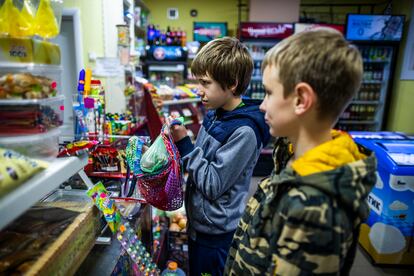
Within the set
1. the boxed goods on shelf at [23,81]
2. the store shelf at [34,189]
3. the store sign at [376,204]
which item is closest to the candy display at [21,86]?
the boxed goods on shelf at [23,81]

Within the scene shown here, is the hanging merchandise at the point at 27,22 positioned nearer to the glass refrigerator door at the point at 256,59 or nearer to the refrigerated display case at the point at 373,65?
the glass refrigerator door at the point at 256,59

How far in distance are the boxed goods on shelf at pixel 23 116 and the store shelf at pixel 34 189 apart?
0.43 ft

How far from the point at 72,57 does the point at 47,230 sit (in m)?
3.08

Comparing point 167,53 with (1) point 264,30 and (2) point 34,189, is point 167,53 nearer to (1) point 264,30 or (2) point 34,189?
(1) point 264,30

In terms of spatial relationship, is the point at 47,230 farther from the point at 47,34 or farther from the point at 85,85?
the point at 85,85

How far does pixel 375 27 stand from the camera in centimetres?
527

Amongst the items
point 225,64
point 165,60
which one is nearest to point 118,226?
point 225,64

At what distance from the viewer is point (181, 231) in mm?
2605

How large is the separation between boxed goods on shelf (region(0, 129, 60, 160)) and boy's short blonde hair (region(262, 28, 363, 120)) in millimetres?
769

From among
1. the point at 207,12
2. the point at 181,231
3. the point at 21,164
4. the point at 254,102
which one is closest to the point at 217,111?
the point at 254,102

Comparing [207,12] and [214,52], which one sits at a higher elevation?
[207,12]

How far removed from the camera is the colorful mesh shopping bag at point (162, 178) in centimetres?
128

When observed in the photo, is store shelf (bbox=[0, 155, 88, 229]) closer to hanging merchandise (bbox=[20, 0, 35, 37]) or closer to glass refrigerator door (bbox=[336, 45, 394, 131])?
hanging merchandise (bbox=[20, 0, 35, 37])

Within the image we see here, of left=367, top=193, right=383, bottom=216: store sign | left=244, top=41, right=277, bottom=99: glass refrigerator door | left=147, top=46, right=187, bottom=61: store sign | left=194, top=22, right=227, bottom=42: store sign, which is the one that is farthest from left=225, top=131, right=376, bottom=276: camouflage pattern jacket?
left=194, top=22, right=227, bottom=42: store sign
